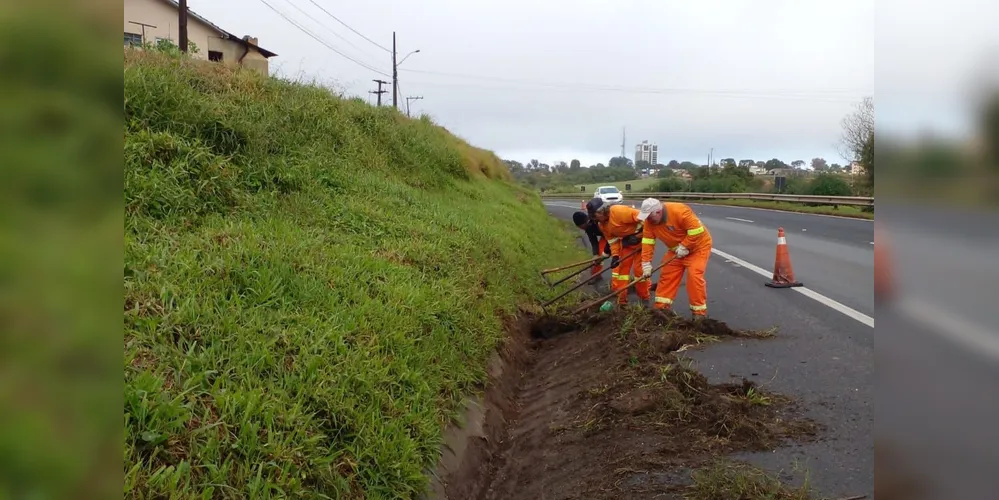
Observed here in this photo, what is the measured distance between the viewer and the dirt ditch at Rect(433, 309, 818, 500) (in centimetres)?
395

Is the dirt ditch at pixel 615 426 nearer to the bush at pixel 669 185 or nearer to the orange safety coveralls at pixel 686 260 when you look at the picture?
the orange safety coveralls at pixel 686 260

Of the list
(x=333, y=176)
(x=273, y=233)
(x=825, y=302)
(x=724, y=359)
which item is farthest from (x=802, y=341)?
(x=333, y=176)

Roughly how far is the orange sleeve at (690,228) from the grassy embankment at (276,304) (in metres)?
2.18

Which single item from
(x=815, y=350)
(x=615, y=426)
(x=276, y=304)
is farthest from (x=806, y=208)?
(x=276, y=304)

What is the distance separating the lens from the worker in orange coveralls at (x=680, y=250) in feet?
23.4

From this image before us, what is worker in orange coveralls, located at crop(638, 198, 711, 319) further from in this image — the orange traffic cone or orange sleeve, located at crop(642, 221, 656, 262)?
the orange traffic cone

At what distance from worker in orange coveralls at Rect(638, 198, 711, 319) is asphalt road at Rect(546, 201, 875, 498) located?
0.48 meters

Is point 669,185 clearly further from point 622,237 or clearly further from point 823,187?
point 622,237

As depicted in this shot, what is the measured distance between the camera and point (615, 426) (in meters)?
4.59

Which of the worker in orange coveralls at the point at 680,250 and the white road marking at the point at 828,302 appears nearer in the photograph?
the white road marking at the point at 828,302
